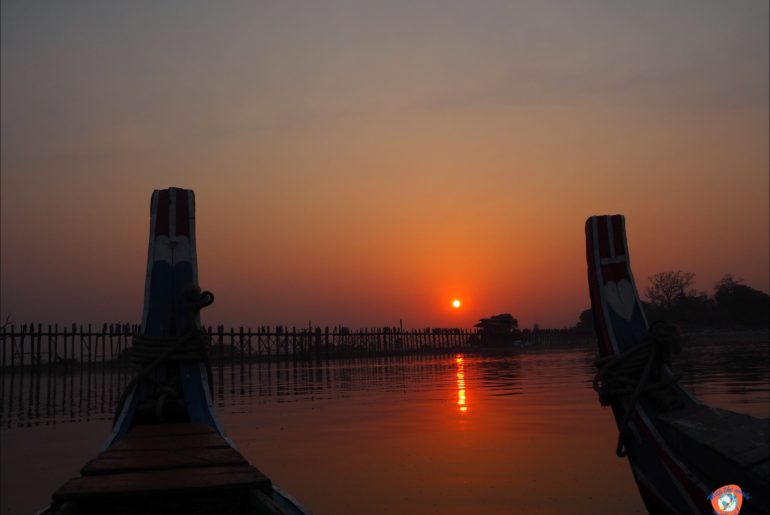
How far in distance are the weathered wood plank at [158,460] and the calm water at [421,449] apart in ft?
12.1

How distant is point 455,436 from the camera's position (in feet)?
34.6

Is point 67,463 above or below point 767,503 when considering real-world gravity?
below

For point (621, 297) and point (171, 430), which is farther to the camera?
point (621, 297)

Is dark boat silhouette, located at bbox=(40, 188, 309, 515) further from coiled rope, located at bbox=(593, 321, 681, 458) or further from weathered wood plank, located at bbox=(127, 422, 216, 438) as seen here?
coiled rope, located at bbox=(593, 321, 681, 458)

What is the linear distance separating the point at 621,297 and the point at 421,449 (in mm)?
5040

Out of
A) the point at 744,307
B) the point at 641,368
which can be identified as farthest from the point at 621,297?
the point at 744,307

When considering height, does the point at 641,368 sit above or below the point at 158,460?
above

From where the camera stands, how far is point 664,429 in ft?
13.6

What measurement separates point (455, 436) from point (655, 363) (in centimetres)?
627

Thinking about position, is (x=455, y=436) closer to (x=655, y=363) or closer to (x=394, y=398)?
(x=655, y=363)

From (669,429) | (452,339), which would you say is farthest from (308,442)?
(452,339)

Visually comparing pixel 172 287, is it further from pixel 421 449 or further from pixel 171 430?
pixel 421 449

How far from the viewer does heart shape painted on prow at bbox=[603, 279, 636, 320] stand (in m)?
5.20

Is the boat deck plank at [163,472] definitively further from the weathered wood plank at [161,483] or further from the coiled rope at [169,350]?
the coiled rope at [169,350]
